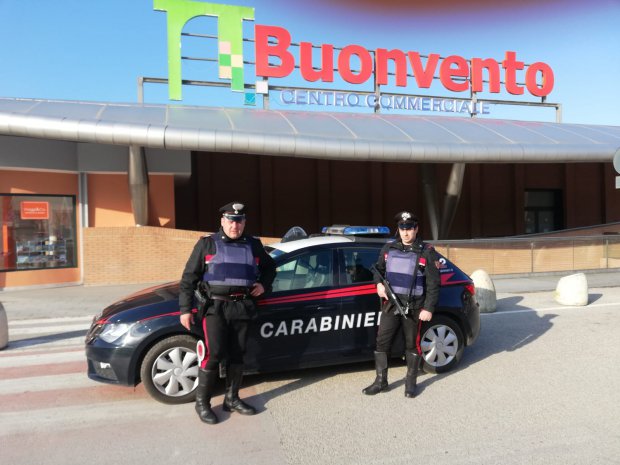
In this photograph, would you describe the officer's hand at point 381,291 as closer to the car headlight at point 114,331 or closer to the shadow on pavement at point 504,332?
the shadow on pavement at point 504,332

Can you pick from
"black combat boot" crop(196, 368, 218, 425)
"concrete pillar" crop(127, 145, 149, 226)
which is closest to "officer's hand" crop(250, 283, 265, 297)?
"black combat boot" crop(196, 368, 218, 425)

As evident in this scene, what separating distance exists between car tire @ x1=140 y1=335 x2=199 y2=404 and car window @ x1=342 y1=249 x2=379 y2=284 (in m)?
1.65

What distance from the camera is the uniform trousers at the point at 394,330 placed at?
13.9 ft

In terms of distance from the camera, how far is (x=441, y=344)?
4.81 m

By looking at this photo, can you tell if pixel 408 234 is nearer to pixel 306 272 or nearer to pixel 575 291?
pixel 306 272

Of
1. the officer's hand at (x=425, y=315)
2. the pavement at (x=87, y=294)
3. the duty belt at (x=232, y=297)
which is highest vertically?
the duty belt at (x=232, y=297)

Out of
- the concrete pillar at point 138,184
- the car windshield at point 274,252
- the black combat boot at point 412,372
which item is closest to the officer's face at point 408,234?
the black combat boot at point 412,372

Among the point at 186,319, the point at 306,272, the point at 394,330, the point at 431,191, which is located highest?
the point at 431,191

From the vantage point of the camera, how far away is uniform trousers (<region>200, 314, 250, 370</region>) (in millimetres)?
3641

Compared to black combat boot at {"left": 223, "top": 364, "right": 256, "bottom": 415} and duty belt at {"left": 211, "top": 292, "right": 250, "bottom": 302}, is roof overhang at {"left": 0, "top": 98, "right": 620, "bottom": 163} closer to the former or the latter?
duty belt at {"left": 211, "top": 292, "right": 250, "bottom": 302}

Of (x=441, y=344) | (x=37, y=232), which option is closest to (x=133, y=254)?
(x=37, y=232)

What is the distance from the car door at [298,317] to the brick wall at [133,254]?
8.33m

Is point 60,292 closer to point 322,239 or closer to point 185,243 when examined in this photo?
point 185,243

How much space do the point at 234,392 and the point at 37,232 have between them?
11.1 m
